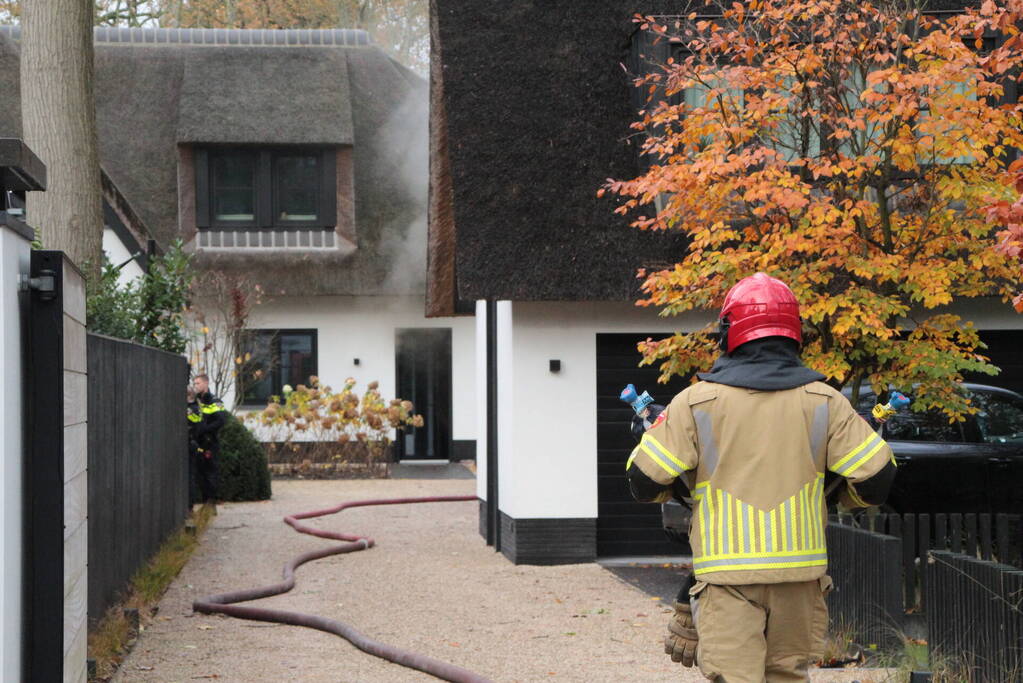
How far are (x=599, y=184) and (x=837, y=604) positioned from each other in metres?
5.23

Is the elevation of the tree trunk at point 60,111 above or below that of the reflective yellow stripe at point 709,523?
above

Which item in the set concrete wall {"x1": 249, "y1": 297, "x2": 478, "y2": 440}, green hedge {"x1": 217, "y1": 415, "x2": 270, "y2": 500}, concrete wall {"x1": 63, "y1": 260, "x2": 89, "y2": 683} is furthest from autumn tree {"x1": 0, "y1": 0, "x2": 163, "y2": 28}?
concrete wall {"x1": 63, "y1": 260, "x2": 89, "y2": 683}

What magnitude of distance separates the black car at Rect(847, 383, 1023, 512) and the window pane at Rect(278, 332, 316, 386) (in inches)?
639

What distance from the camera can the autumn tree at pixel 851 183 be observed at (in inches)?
341

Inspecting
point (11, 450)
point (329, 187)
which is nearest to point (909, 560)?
point (11, 450)

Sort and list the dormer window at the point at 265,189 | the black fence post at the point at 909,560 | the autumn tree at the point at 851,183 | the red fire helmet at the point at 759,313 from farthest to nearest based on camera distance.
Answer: the dormer window at the point at 265,189 → the autumn tree at the point at 851,183 → the black fence post at the point at 909,560 → the red fire helmet at the point at 759,313

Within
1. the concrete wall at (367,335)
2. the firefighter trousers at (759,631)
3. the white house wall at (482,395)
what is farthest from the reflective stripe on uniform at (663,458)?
the concrete wall at (367,335)

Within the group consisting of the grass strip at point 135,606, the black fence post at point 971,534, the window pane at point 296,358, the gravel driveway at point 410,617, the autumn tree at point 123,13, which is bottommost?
the gravel driveway at point 410,617

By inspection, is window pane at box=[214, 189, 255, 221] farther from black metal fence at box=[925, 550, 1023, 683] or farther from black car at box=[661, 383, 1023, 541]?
black metal fence at box=[925, 550, 1023, 683]

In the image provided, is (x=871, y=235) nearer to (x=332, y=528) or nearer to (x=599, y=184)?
(x=599, y=184)

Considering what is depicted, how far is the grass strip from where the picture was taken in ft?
26.5

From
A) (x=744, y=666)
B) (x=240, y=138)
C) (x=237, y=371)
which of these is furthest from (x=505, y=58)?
(x=240, y=138)

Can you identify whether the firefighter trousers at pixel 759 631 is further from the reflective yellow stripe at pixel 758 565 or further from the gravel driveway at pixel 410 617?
the gravel driveway at pixel 410 617

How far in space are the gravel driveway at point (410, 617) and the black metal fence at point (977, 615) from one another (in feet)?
1.88
